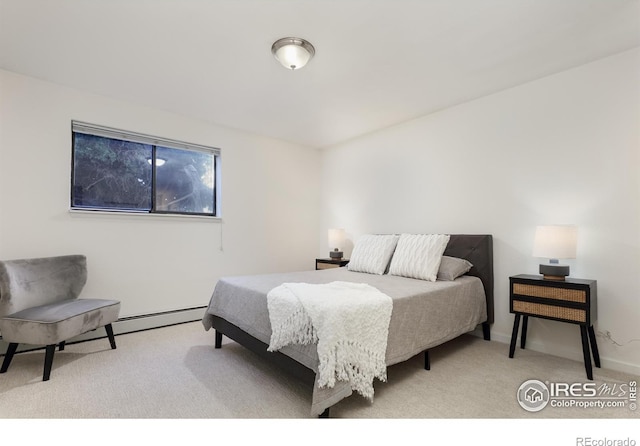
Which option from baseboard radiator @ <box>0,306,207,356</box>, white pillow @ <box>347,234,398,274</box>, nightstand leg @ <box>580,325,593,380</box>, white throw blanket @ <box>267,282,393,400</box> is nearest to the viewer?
white throw blanket @ <box>267,282,393,400</box>

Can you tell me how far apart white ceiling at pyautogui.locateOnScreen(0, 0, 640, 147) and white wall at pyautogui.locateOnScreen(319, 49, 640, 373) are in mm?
251

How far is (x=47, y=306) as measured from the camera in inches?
94.6

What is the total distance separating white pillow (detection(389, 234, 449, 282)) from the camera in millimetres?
2816

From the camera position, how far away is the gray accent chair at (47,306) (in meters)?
2.13

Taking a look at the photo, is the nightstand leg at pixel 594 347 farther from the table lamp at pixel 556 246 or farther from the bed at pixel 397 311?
the bed at pixel 397 311

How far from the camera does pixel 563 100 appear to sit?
102 inches

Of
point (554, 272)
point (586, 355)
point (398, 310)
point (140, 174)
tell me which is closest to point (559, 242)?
point (554, 272)

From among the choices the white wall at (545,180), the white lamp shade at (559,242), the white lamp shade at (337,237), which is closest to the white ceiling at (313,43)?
the white wall at (545,180)

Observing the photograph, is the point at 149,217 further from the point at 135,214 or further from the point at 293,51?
the point at 293,51

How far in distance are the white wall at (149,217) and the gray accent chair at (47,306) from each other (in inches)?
11.5

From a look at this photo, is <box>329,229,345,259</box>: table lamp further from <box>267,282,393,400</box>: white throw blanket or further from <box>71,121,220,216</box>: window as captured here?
<box>267,282,393,400</box>: white throw blanket

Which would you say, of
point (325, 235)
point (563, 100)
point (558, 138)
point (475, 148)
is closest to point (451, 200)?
point (475, 148)

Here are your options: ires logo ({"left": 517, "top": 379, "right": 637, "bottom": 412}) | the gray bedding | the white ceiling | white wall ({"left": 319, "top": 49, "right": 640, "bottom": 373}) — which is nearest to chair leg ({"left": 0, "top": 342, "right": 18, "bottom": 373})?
the gray bedding

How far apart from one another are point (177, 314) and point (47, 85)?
8.45 ft
